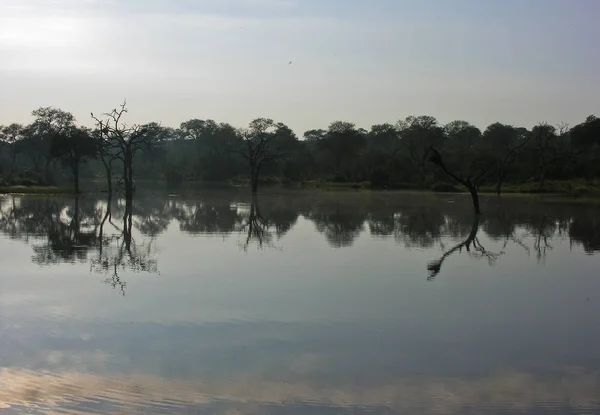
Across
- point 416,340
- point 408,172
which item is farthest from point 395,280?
point 408,172

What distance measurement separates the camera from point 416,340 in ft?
29.5

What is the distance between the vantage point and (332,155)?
342 ft

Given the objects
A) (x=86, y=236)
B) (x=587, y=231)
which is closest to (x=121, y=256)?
(x=86, y=236)

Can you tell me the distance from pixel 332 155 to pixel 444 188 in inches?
1500

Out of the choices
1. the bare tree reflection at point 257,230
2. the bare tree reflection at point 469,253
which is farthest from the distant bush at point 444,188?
the bare tree reflection at point 469,253

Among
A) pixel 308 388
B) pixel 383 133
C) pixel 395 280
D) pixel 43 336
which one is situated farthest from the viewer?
pixel 383 133

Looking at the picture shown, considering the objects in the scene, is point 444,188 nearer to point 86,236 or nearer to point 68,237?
point 86,236

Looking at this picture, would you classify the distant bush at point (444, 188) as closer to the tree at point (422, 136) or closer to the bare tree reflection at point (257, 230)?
the tree at point (422, 136)

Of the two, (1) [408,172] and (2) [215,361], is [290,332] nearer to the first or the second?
(2) [215,361]

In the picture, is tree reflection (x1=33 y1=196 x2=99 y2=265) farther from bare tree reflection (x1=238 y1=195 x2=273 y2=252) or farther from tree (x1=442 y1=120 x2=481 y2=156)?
tree (x1=442 y1=120 x2=481 y2=156)

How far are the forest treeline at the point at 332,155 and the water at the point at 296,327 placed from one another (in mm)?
27883

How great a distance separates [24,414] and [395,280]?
8.54 meters

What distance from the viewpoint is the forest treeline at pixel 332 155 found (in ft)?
189

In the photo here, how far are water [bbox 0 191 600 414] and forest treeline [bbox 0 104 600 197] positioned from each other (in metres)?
27.9
